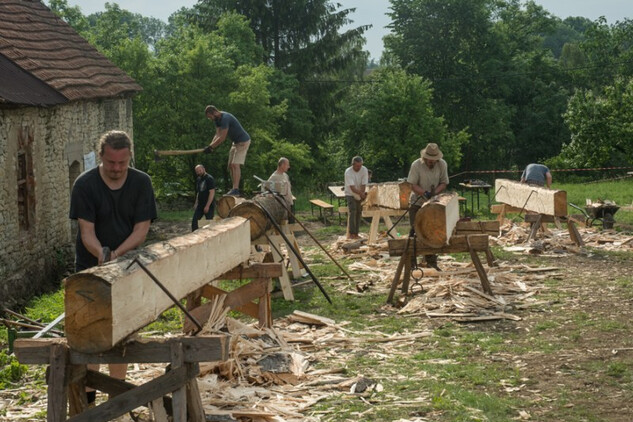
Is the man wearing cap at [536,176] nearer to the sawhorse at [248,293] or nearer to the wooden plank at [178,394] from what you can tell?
the sawhorse at [248,293]

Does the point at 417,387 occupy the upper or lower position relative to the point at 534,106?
lower

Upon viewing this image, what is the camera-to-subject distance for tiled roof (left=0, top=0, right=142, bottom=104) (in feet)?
58.1

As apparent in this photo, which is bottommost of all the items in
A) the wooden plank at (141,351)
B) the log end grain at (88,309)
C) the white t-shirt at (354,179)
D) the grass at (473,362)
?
the grass at (473,362)

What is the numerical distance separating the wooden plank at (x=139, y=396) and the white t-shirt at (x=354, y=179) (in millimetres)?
14033

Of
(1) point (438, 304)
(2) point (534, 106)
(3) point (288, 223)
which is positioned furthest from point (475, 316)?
(2) point (534, 106)

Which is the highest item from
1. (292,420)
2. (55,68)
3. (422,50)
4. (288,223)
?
(422,50)

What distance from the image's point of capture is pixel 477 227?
48.4 ft

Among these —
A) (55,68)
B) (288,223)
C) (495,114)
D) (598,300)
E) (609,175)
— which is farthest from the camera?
(495,114)

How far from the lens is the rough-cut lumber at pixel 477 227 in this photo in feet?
48.2

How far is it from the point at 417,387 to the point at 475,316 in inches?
135

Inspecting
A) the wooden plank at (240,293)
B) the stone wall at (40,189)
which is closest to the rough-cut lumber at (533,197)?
the wooden plank at (240,293)

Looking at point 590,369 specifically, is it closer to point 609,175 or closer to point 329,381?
point 329,381

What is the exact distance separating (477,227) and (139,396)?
927 centimetres

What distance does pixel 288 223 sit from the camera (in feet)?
50.8
